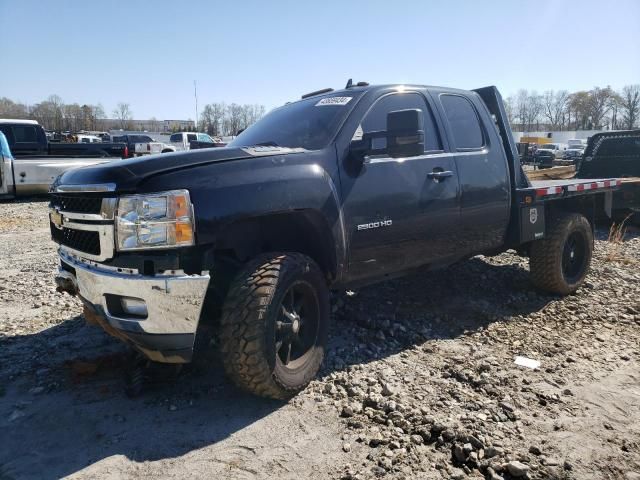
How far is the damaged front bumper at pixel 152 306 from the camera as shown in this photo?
258cm

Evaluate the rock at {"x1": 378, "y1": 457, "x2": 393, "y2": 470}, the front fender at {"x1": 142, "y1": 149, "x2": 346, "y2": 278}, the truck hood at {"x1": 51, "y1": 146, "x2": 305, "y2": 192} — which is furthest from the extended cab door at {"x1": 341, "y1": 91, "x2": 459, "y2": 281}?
the rock at {"x1": 378, "y1": 457, "x2": 393, "y2": 470}

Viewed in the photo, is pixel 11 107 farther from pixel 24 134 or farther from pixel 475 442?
pixel 475 442

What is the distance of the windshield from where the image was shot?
3516 millimetres

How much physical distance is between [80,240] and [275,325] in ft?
4.13

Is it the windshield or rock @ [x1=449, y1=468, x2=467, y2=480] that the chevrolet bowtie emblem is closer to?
the windshield

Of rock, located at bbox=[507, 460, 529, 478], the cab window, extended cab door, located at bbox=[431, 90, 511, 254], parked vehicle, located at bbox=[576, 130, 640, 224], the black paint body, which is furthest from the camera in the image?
parked vehicle, located at bbox=[576, 130, 640, 224]

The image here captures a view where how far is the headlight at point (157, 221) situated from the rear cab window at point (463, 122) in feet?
8.36

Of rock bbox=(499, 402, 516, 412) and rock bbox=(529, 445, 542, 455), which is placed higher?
rock bbox=(499, 402, 516, 412)

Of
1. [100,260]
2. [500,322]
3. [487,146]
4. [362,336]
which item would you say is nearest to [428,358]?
[362,336]

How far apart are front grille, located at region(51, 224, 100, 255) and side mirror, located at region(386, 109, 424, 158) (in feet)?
6.15

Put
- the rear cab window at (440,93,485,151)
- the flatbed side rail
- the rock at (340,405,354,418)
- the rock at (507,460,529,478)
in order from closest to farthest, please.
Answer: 1. the rock at (507,460,529,478)
2. the rock at (340,405,354,418)
3. the rear cab window at (440,93,485,151)
4. the flatbed side rail

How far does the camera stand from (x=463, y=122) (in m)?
4.42

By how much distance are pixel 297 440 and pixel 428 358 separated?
135 centimetres

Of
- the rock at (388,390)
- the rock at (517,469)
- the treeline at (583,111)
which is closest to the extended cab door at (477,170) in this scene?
the rock at (388,390)
